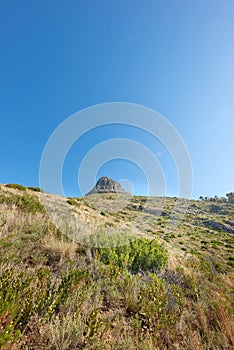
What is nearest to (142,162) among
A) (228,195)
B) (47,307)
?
(47,307)

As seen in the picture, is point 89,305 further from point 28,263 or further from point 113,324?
point 28,263

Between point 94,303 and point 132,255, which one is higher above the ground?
point 132,255

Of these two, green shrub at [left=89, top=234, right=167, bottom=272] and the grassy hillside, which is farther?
green shrub at [left=89, top=234, right=167, bottom=272]

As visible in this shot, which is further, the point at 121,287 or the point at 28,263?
the point at 28,263

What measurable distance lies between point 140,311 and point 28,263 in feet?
8.01

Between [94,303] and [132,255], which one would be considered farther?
[132,255]

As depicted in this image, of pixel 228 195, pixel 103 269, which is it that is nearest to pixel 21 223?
pixel 103 269

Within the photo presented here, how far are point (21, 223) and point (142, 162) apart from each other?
15742 millimetres

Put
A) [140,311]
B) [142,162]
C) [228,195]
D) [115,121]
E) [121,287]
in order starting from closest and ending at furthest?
[140,311] → [121,287] → [115,121] → [142,162] → [228,195]

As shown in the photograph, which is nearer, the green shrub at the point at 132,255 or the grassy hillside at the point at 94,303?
the grassy hillside at the point at 94,303

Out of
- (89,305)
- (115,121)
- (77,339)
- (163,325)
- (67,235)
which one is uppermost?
(115,121)

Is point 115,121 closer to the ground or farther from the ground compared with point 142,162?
farther from the ground

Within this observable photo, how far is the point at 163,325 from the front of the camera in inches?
95.3

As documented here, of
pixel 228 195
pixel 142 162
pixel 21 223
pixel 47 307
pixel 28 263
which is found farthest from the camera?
pixel 228 195
